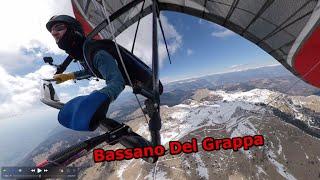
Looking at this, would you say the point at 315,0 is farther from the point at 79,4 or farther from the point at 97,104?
the point at 79,4

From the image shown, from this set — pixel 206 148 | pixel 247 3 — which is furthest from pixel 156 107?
pixel 247 3

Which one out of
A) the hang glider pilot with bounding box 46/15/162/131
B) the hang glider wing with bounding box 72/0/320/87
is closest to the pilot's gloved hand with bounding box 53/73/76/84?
the hang glider wing with bounding box 72/0/320/87

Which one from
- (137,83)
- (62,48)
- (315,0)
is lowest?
(137,83)

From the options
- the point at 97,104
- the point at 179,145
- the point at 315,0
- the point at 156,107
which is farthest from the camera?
the point at 179,145

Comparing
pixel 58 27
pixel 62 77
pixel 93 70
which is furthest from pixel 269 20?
pixel 62 77

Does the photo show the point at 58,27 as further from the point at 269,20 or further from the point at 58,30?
the point at 269,20

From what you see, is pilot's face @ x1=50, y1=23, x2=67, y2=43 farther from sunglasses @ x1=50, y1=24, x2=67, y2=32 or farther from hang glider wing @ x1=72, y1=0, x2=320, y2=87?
hang glider wing @ x1=72, y1=0, x2=320, y2=87
